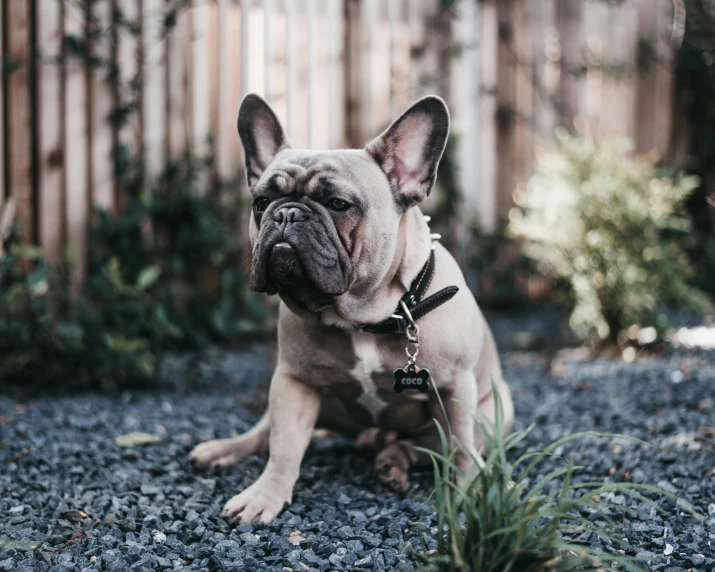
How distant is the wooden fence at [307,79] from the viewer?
4227 mm

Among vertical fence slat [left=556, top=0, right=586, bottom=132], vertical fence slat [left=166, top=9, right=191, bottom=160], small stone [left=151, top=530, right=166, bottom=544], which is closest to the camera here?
small stone [left=151, top=530, right=166, bottom=544]

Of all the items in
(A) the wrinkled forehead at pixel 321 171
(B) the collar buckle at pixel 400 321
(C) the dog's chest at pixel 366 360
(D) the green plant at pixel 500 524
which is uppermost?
(A) the wrinkled forehead at pixel 321 171

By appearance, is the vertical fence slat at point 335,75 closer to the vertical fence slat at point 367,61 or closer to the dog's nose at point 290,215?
the vertical fence slat at point 367,61

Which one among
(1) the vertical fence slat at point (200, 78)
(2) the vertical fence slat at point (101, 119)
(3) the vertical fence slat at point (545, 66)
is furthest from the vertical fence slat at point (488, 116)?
(2) the vertical fence slat at point (101, 119)

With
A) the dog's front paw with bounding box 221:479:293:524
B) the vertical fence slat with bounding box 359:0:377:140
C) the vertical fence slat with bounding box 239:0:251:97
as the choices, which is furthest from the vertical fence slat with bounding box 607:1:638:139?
the dog's front paw with bounding box 221:479:293:524

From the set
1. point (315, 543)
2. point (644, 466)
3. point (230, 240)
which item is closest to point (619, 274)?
point (644, 466)

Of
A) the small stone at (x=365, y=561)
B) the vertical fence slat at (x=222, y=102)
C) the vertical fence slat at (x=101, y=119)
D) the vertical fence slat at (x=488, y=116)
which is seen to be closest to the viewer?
the small stone at (x=365, y=561)

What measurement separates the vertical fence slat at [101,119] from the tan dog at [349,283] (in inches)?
80.3

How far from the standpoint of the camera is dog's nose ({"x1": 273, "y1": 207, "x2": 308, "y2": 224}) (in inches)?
88.7

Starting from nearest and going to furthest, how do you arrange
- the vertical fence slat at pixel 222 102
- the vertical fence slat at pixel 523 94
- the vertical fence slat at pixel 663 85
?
the vertical fence slat at pixel 222 102
the vertical fence slat at pixel 523 94
the vertical fence slat at pixel 663 85

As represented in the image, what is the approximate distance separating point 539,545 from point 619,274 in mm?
3164

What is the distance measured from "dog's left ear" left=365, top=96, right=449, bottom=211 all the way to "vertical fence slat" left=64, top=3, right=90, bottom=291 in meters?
2.42

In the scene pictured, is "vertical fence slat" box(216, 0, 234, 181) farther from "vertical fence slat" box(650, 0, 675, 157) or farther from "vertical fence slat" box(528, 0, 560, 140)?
"vertical fence slat" box(650, 0, 675, 157)

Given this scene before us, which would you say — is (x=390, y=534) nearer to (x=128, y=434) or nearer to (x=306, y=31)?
(x=128, y=434)
